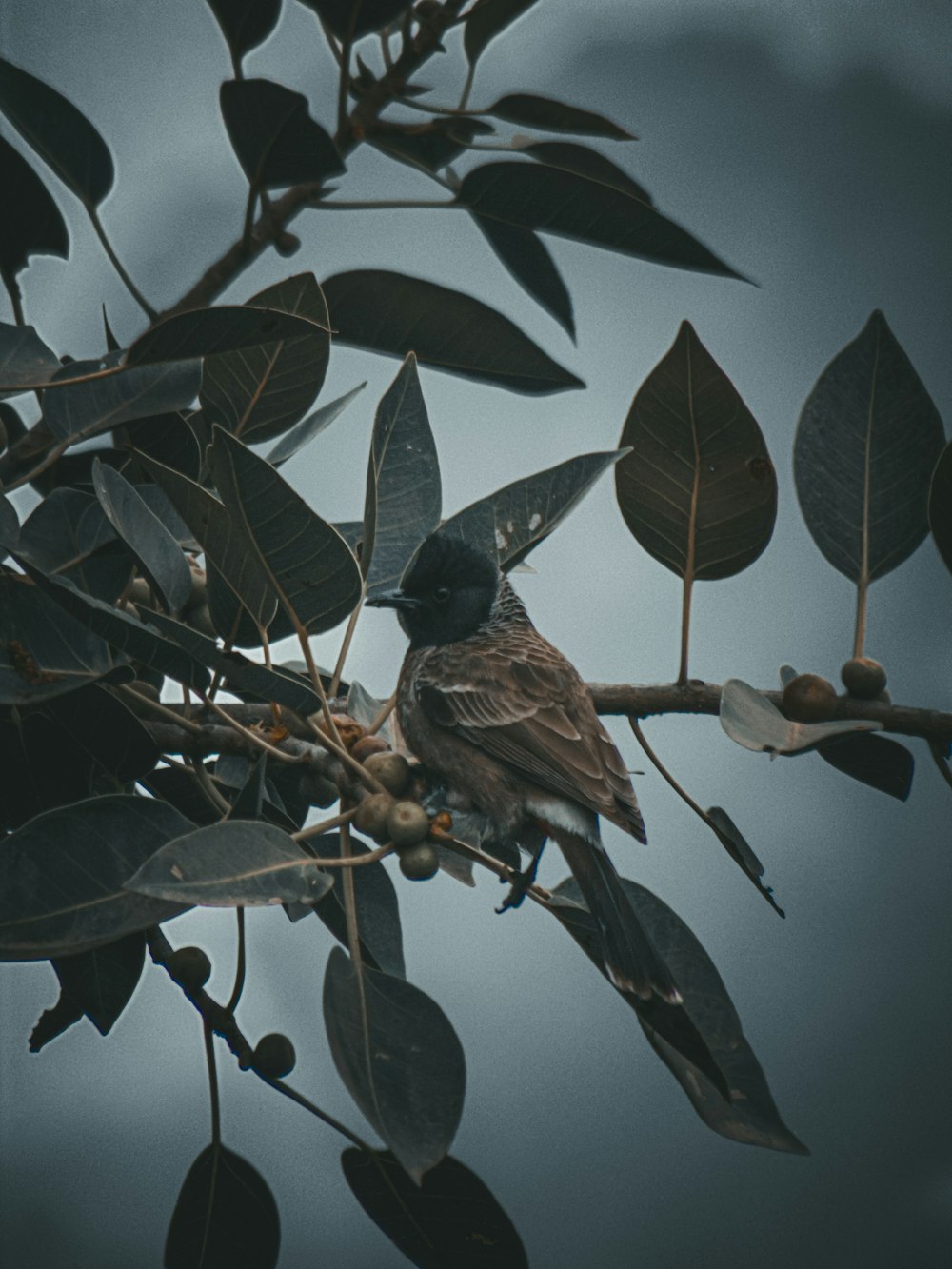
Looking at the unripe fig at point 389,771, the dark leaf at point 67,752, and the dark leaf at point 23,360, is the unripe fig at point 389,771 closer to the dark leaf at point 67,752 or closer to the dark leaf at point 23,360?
the dark leaf at point 67,752

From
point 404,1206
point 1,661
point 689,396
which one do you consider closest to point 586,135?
point 689,396

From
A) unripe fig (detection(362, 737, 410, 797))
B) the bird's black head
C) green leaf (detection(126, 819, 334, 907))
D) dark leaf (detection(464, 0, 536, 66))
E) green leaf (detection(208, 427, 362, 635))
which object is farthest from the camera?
the bird's black head

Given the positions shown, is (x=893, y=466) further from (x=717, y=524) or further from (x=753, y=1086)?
(x=753, y=1086)

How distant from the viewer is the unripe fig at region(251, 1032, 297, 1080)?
48.8 inches

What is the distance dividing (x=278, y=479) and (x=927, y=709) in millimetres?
655

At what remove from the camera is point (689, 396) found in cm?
124

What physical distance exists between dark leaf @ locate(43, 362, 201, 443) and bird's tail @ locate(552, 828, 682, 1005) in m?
0.65

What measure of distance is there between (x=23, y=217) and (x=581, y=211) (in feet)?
2.20

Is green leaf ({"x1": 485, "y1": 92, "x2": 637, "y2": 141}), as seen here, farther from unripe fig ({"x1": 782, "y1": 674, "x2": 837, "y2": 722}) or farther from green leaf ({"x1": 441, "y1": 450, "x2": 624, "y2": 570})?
unripe fig ({"x1": 782, "y1": 674, "x2": 837, "y2": 722})

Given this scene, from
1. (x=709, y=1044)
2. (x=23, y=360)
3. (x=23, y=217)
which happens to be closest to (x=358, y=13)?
(x=23, y=217)

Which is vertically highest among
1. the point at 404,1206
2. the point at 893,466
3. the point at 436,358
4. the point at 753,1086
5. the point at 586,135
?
the point at 586,135

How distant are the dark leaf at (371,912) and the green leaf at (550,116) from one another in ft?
2.87

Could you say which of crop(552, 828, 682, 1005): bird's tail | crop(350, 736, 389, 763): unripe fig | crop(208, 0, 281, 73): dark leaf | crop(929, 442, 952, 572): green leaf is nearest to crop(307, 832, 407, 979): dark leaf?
crop(350, 736, 389, 763): unripe fig

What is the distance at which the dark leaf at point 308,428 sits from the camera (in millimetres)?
1380
